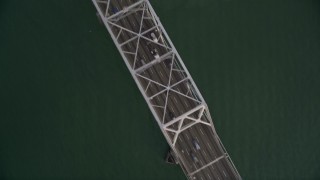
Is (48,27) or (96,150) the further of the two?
(48,27)

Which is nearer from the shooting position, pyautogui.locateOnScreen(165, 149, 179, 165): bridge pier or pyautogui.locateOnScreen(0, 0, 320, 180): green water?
pyautogui.locateOnScreen(165, 149, 179, 165): bridge pier

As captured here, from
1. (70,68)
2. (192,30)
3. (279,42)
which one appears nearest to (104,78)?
(70,68)

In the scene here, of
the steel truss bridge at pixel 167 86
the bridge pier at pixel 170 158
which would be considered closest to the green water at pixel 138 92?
the bridge pier at pixel 170 158

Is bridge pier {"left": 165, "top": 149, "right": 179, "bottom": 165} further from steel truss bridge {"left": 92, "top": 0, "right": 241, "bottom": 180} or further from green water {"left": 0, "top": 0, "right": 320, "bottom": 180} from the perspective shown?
steel truss bridge {"left": 92, "top": 0, "right": 241, "bottom": 180}

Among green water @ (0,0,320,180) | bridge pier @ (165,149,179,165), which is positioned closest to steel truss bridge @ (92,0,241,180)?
bridge pier @ (165,149,179,165)

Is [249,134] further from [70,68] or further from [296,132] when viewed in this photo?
[70,68]

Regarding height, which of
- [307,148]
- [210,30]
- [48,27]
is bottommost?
[307,148]
